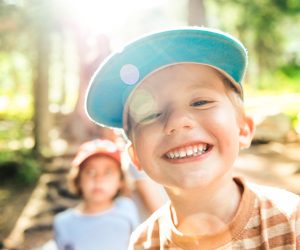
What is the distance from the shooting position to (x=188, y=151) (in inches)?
49.9

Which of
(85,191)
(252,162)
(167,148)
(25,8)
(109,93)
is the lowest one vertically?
(252,162)

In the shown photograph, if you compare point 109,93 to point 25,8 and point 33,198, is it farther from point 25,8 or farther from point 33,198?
point 25,8

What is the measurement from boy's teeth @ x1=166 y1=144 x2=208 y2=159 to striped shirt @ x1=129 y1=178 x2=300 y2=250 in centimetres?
20

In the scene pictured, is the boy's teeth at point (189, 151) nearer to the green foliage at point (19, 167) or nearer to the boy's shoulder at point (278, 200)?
the boy's shoulder at point (278, 200)

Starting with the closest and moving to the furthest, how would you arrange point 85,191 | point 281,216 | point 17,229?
point 281,216 < point 85,191 < point 17,229

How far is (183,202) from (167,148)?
20cm

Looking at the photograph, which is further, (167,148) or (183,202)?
(183,202)

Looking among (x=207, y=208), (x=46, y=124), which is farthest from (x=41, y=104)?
(x=207, y=208)

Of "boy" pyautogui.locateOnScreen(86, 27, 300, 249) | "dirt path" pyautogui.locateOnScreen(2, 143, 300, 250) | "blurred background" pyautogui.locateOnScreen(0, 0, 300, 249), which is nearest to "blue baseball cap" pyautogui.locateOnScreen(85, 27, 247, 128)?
"boy" pyautogui.locateOnScreen(86, 27, 300, 249)

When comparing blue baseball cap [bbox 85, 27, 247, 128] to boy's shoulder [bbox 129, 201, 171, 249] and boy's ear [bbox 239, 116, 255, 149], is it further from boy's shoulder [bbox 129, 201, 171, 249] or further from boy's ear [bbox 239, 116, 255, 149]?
boy's shoulder [bbox 129, 201, 171, 249]

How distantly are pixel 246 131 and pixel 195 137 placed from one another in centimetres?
31

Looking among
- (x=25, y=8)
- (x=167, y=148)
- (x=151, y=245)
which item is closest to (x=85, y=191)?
(x=151, y=245)

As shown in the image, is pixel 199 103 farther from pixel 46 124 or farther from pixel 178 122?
pixel 46 124

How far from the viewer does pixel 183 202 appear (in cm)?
138
